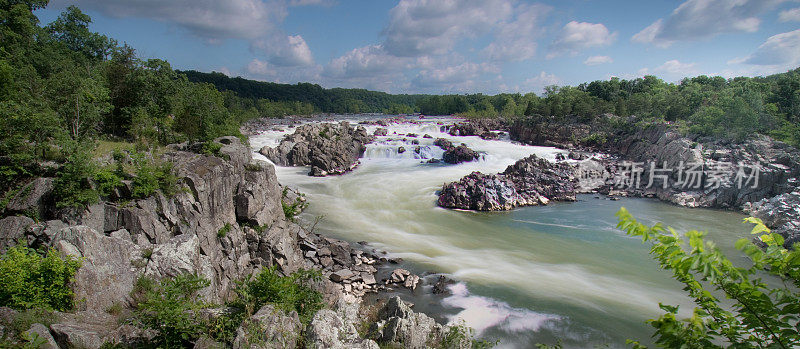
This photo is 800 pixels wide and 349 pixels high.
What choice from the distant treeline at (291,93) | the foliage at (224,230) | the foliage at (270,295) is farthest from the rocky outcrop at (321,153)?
the distant treeline at (291,93)

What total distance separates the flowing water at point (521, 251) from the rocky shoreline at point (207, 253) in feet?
8.96

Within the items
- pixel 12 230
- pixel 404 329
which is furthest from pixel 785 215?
pixel 12 230

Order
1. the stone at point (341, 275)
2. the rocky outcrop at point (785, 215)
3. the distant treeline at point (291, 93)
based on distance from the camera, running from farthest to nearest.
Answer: the distant treeline at point (291, 93) → the rocky outcrop at point (785, 215) → the stone at point (341, 275)

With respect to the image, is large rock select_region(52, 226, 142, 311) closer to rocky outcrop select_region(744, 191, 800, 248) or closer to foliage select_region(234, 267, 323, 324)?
foliage select_region(234, 267, 323, 324)

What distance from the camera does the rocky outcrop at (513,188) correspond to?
87.8 feet

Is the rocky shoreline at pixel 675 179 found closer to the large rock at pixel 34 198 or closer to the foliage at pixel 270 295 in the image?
the foliage at pixel 270 295

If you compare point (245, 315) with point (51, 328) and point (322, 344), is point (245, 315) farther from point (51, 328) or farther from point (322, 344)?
point (51, 328)

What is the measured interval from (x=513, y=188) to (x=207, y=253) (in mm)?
22681

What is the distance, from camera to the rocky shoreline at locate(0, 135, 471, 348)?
284 inches

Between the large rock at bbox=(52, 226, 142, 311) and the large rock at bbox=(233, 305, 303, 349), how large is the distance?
3415 mm

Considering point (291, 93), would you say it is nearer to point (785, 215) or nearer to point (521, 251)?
point (521, 251)

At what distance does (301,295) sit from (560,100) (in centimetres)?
6295

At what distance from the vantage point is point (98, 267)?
7957mm

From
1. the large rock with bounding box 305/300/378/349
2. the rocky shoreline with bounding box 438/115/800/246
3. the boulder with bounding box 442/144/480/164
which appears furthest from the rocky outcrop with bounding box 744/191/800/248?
the large rock with bounding box 305/300/378/349
